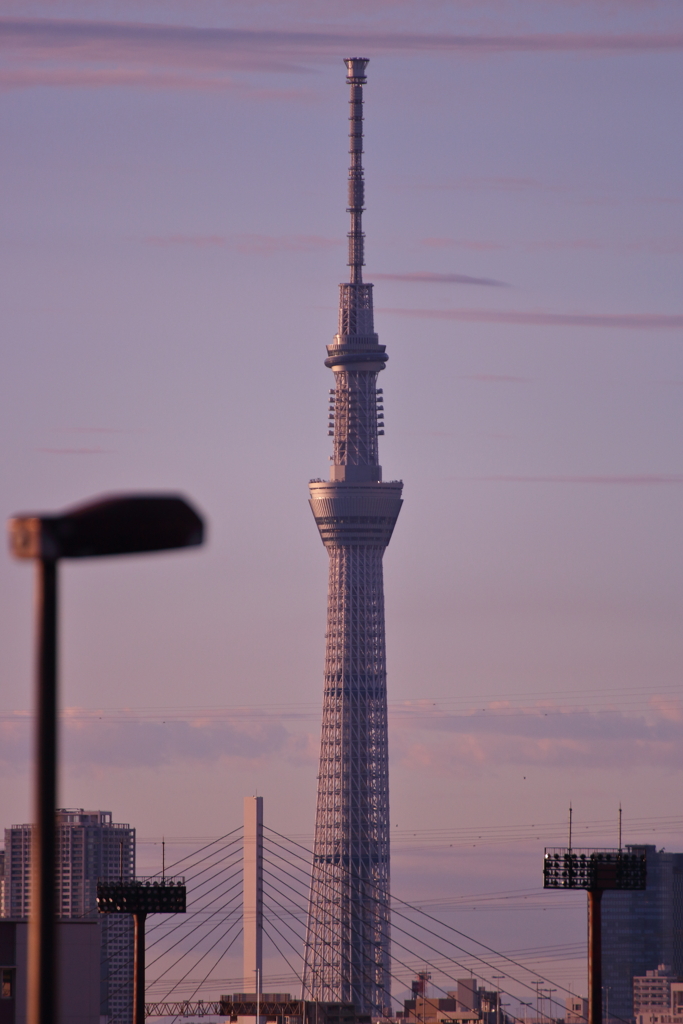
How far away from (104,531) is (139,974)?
97915 mm

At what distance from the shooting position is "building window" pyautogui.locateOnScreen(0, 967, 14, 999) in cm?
13450

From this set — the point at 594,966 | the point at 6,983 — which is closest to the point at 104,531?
the point at 594,966

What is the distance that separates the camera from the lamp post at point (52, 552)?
57.5 feet

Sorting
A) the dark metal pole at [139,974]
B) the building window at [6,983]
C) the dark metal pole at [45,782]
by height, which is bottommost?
the building window at [6,983]

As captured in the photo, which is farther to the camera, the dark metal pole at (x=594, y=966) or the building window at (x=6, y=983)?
the building window at (x=6, y=983)

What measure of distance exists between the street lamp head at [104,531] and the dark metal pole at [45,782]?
198mm

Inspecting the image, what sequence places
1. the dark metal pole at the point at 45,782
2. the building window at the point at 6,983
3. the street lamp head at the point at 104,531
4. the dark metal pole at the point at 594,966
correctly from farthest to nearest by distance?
the building window at the point at 6,983 < the dark metal pole at the point at 594,966 < the street lamp head at the point at 104,531 < the dark metal pole at the point at 45,782

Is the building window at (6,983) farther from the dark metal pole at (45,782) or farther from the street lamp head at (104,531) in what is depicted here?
the street lamp head at (104,531)

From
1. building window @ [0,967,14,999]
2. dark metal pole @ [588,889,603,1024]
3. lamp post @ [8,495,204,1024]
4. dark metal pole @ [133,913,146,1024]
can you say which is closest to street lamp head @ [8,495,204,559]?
lamp post @ [8,495,204,1024]

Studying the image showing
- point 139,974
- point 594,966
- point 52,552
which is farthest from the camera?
point 139,974

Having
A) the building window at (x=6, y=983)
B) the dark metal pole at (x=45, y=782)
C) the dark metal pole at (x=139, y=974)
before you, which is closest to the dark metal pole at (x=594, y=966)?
the dark metal pole at (x=139, y=974)

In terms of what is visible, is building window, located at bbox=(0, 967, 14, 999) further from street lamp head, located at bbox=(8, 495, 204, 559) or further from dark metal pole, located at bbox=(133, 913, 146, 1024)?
street lamp head, located at bbox=(8, 495, 204, 559)

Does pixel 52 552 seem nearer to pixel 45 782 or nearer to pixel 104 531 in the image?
pixel 104 531

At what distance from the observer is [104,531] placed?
18.2m
